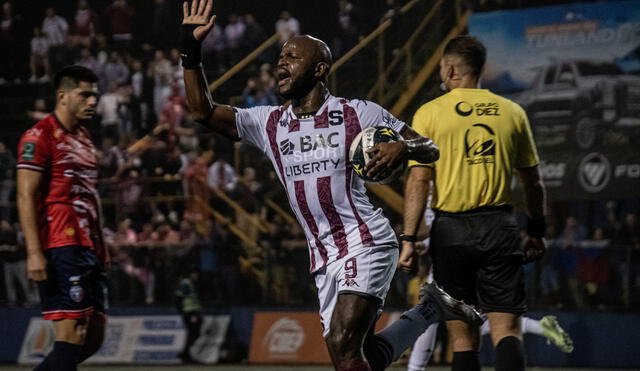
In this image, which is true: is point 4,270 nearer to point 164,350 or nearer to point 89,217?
point 164,350

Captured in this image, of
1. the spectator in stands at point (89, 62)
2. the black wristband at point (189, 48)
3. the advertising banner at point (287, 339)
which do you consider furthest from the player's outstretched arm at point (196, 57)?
the spectator in stands at point (89, 62)

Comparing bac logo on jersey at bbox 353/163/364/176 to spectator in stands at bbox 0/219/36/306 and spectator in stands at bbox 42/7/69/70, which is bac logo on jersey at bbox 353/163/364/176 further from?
spectator in stands at bbox 42/7/69/70

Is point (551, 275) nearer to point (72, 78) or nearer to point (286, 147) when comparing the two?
point (72, 78)

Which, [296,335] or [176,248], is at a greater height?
[176,248]

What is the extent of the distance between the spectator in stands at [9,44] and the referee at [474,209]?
13405 mm

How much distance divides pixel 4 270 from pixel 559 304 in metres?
6.83

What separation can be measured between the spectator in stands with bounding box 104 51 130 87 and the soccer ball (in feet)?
39.6

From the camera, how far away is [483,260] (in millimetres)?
4957

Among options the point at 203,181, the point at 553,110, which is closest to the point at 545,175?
the point at 553,110

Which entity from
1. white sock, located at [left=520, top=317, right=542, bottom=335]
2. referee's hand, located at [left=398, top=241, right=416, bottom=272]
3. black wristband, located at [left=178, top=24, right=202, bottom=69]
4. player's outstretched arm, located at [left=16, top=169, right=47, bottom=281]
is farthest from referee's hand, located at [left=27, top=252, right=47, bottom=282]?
white sock, located at [left=520, top=317, right=542, bottom=335]

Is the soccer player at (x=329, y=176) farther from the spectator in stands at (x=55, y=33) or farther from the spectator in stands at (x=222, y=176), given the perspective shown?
the spectator in stands at (x=55, y=33)

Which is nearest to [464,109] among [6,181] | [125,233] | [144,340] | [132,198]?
[144,340]

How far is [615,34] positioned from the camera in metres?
12.4

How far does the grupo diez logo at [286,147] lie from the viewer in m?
4.68
